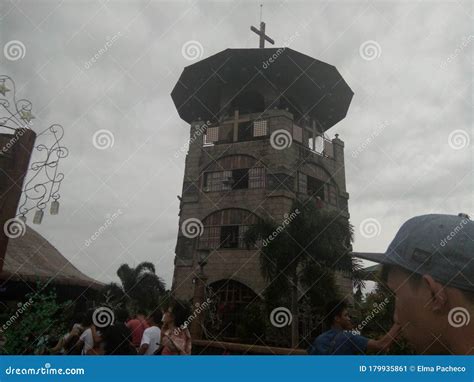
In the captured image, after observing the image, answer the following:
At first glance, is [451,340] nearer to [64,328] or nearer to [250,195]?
[64,328]

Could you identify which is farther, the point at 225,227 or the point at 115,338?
the point at 225,227

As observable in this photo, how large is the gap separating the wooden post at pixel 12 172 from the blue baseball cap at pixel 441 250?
4.02 metres

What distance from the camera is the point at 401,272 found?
2449 mm

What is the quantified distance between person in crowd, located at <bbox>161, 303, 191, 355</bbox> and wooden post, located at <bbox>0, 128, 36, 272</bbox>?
204 cm

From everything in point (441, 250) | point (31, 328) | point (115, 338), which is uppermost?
point (441, 250)

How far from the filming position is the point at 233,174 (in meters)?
12.5

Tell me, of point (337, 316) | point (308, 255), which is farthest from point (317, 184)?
point (337, 316)

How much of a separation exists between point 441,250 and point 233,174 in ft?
34.1

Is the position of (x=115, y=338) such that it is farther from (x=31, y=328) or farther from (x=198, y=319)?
(x=198, y=319)

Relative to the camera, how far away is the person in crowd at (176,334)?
3.81 meters

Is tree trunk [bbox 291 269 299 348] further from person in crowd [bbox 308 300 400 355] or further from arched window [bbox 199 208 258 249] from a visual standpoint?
person in crowd [bbox 308 300 400 355]

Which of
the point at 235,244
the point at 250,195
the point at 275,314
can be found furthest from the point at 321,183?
the point at 275,314
